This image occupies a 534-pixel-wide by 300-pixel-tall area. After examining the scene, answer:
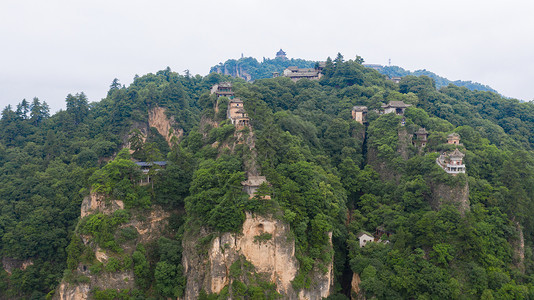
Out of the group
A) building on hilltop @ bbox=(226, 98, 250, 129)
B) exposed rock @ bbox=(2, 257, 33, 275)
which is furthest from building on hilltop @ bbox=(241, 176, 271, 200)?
exposed rock @ bbox=(2, 257, 33, 275)

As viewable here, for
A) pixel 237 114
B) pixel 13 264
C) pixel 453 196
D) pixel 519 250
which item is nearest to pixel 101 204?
pixel 13 264

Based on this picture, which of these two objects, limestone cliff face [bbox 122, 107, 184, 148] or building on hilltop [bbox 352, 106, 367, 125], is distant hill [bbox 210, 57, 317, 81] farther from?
building on hilltop [bbox 352, 106, 367, 125]

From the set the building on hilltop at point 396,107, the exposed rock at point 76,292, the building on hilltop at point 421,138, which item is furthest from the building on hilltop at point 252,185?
the building on hilltop at point 396,107

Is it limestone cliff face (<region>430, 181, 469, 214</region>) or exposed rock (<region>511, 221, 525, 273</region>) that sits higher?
limestone cliff face (<region>430, 181, 469, 214</region>)

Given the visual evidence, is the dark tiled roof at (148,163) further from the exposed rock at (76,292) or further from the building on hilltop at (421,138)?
the building on hilltop at (421,138)

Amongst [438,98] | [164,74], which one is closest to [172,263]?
[438,98]
